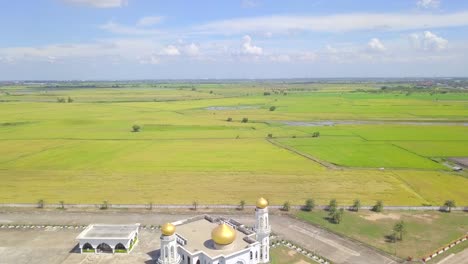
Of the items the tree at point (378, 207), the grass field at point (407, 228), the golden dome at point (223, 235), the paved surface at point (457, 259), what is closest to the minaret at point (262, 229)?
the golden dome at point (223, 235)

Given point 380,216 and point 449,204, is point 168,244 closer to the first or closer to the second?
point 380,216

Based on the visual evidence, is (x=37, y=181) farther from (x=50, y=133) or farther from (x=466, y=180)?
(x=466, y=180)

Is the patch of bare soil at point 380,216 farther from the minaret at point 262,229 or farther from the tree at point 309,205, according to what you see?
the minaret at point 262,229

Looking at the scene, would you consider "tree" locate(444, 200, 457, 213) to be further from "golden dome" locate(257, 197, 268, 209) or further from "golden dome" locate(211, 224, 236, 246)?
"golden dome" locate(211, 224, 236, 246)

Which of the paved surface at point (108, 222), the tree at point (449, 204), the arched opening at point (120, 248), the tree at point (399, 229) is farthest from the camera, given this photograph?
the tree at point (449, 204)

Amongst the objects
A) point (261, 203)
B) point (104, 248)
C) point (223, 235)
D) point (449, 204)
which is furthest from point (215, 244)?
point (449, 204)

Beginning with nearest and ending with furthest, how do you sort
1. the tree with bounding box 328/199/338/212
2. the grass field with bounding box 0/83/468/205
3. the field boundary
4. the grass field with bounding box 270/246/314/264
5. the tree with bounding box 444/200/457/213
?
the grass field with bounding box 270/246/314/264, the tree with bounding box 328/199/338/212, the tree with bounding box 444/200/457/213, the field boundary, the grass field with bounding box 0/83/468/205

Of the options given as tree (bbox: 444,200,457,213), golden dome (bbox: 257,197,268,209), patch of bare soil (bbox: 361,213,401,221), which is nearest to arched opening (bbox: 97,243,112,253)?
golden dome (bbox: 257,197,268,209)

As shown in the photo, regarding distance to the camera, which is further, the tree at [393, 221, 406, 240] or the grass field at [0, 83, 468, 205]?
the grass field at [0, 83, 468, 205]
